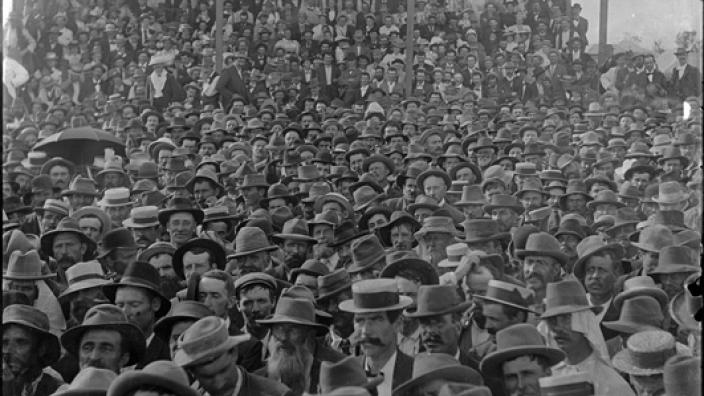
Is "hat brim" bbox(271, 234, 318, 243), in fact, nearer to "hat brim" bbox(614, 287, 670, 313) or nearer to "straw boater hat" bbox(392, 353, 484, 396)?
"hat brim" bbox(614, 287, 670, 313)

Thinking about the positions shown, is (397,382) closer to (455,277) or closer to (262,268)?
(455,277)

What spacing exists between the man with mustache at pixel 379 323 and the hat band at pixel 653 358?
1280mm

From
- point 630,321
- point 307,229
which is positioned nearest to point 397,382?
point 630,321

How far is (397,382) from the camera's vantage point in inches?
248

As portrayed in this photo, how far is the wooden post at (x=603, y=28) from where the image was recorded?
68.7 ft

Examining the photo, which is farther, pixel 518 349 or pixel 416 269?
pixel 416 269

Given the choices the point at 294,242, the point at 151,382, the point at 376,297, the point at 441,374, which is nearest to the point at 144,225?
the point at 294,242

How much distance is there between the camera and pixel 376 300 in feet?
22.0

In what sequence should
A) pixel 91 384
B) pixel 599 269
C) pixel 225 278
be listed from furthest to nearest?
pixel 599 269
pixel 225 278
pixel 91 384

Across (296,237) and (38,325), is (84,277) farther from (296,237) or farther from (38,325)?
(296,237)

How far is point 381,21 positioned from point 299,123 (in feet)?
18.3

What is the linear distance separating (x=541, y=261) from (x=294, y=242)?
7.32ft

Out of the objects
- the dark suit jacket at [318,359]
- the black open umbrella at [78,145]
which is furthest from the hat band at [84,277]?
the black open umbrella at [78,145]

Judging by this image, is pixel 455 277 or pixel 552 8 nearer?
pixel 455 277
